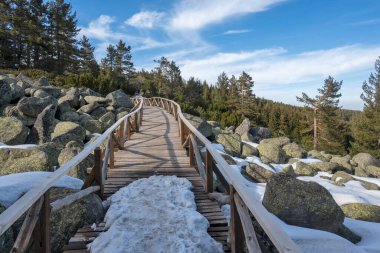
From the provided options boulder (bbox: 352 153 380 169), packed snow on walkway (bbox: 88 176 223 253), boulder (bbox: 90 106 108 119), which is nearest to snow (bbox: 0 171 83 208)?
packed snow on walkway (bbox: 88 176 223 253)

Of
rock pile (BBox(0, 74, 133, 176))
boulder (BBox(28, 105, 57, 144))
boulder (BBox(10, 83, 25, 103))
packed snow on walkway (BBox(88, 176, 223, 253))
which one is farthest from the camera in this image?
boulder (BBox(10, 83, 25, 103))

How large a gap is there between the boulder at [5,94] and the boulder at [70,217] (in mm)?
14761

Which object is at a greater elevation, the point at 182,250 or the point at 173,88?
the point at 173,88

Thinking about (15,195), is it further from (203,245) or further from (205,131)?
(205,131)

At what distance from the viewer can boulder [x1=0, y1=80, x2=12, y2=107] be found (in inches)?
647

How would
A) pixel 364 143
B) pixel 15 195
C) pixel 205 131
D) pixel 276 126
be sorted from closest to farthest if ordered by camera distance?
pixel 15 195 → pixel 205 131 → pixel 364 143 → pixel 276 126

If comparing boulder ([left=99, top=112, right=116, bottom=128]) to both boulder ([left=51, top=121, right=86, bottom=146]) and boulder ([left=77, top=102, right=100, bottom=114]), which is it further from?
boulder ([left=51, top=121, right=86, bottom=146])

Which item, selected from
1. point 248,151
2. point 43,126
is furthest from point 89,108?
point 248,151

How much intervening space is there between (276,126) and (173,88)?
72.8 ft

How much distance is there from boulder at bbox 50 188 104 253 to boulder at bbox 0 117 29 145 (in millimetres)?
9125

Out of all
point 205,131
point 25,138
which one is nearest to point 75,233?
point 25,138

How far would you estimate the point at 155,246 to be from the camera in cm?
334

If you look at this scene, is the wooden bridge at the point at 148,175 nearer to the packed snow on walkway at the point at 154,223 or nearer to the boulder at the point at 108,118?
the packed snow on walkway at the point at 154,223

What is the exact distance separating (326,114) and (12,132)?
136 feet
